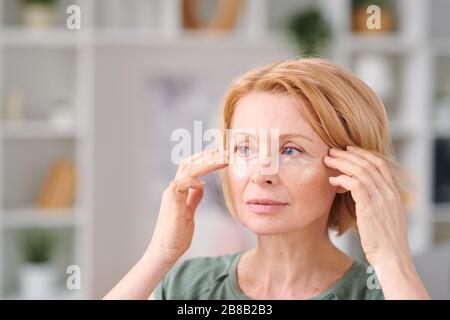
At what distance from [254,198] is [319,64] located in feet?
0.40

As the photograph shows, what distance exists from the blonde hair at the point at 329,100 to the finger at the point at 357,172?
0.08 ft

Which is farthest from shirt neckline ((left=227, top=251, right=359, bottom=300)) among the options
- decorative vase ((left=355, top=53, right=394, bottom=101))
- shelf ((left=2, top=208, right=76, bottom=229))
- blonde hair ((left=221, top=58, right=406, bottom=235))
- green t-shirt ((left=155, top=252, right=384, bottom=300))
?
shelf ((left=2, top=208, right=76, bottom=229))

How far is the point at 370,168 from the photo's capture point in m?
0.54

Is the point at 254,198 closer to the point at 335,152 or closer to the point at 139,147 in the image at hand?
the point at 335,152

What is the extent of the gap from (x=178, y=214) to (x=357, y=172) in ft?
0.51

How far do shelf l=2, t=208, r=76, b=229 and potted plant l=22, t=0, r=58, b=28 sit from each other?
2.09ft

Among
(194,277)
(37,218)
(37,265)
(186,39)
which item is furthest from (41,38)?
(194,277)

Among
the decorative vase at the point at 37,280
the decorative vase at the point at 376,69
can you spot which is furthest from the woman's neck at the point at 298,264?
the decorative vase at the point at 37,280

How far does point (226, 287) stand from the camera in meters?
0.67

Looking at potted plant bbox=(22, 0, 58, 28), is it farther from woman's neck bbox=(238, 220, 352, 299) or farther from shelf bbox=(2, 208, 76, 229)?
woman's neck bbox=(238, 220, 352, 299)

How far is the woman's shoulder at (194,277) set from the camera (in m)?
0.70

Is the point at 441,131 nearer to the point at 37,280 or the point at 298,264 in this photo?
the point at 37,280

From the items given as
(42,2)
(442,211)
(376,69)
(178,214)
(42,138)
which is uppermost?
(42,2)

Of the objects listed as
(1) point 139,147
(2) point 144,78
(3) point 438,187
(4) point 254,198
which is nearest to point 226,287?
(4) point 254,198
